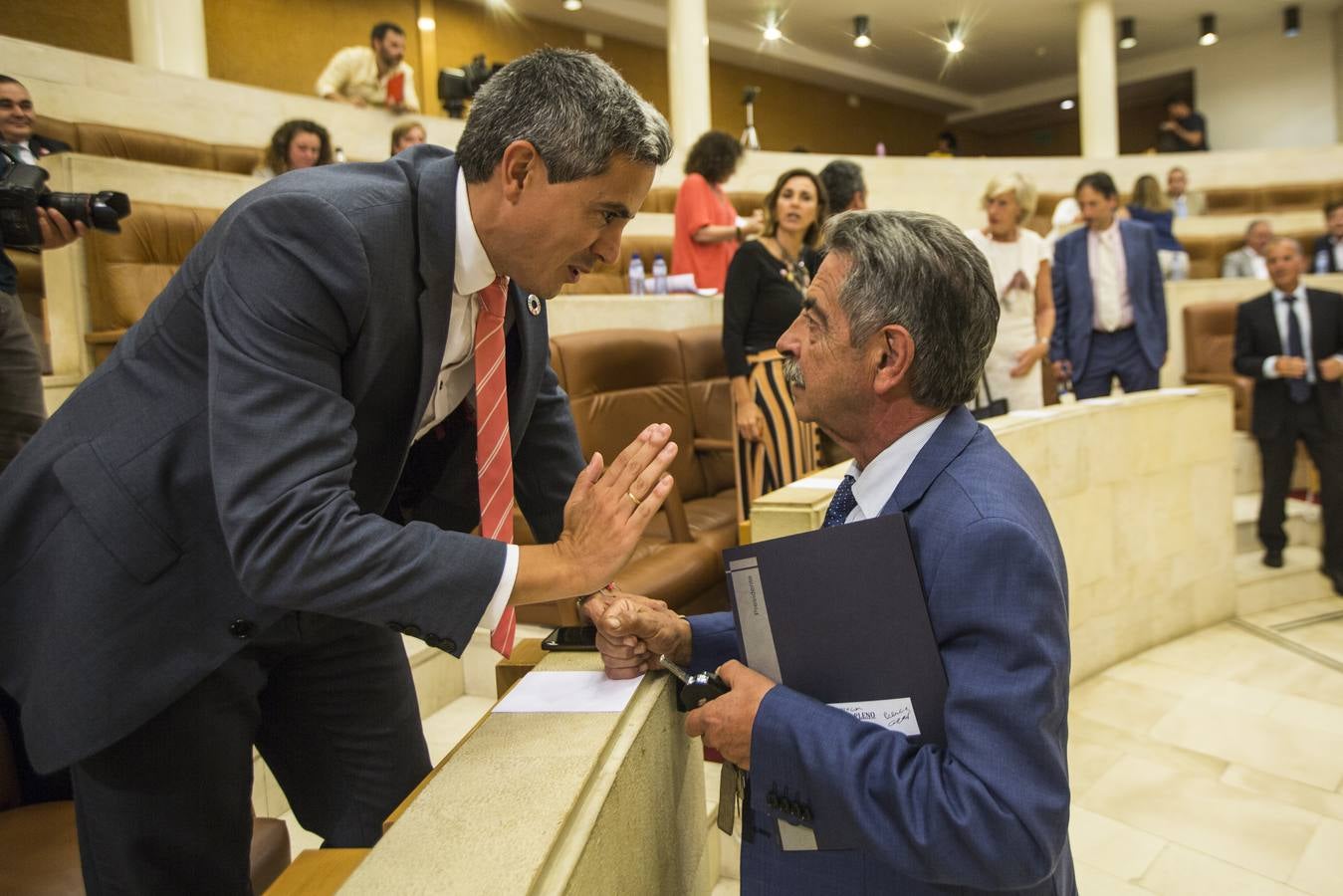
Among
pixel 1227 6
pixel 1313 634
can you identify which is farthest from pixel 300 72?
pixel 1227 6

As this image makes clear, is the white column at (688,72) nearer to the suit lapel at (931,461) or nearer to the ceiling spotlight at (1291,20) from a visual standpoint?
the ceiling spotlight at (1291,20)

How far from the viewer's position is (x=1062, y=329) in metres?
4.00

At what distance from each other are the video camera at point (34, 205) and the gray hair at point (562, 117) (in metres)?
1.04

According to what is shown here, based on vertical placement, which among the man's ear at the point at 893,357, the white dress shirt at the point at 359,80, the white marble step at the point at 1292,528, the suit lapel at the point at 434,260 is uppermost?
the white dress shirt at the point at 359,80

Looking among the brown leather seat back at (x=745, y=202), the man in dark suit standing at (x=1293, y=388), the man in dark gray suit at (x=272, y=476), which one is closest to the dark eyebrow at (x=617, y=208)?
the man in dark gray suit at (x=272, y=476)

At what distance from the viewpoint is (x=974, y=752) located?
2.45ft

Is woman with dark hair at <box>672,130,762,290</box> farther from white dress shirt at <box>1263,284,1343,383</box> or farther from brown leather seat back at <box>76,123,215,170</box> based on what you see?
brown leather seat back at <box>76,123,215,170</box>

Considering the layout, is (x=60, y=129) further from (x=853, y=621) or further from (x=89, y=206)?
(x=853, y=621)

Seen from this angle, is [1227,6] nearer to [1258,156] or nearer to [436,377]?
[1258,156]

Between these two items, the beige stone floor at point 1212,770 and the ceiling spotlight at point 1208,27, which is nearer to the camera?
the beige stone floor at point 1212,770

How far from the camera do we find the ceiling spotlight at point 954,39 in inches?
454

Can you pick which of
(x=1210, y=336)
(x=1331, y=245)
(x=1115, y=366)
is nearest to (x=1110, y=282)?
(x=1115, y=366)

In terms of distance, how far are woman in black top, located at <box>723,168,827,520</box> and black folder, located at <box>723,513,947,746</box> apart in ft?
6.23

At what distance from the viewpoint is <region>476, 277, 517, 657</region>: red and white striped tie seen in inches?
43.2
